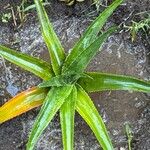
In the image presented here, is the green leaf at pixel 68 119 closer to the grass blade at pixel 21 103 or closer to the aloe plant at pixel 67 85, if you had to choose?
the aloe plant at pixel 67 85

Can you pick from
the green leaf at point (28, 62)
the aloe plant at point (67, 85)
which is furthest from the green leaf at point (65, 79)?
the green leaf at point (28, 62)

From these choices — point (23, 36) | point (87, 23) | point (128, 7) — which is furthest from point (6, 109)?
point (128, 7)

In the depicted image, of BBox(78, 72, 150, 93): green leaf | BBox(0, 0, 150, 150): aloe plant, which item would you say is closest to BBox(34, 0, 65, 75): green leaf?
BBox(0, 0, 150, 150): aloe plant

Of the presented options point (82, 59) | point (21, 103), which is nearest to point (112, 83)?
point (82, 59)

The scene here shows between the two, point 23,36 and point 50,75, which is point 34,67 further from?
point 23,36

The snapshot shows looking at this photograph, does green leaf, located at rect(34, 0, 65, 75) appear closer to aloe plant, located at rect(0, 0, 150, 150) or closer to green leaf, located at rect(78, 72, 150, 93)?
aloe plant, located at rect(0, 0, 150, 150)

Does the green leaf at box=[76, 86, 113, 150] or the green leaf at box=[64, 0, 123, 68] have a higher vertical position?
the green leaf at box=[64, 0, 123, 68]
